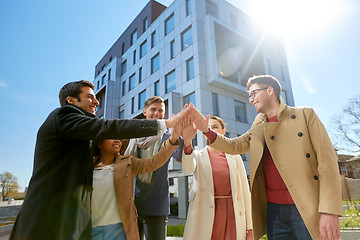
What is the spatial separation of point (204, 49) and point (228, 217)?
50.3 ft

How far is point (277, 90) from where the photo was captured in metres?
2.53

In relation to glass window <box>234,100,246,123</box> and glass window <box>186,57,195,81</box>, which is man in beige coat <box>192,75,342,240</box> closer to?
glass window <box>186,57,195,81</box>

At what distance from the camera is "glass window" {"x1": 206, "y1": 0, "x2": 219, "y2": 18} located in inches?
738

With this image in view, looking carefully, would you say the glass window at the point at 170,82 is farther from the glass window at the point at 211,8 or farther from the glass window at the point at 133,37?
the glass window at the point at 133,37

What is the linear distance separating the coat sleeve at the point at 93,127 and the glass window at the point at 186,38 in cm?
1653

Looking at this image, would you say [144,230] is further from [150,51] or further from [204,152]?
[150,51]

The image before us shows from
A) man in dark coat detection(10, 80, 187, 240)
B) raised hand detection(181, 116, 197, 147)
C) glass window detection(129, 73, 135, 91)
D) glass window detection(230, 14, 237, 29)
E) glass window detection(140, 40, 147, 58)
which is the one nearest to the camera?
man in dark coat detection(10, 80, 187, 240)

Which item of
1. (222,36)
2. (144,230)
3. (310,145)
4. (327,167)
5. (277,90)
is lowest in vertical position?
(144,230)

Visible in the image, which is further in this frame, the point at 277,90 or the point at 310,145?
the point at 277,90

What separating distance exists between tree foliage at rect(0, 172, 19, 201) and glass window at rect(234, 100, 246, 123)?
6313cm

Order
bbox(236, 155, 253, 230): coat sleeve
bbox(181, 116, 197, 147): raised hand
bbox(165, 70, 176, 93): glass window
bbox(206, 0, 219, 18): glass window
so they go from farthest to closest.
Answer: bbox(206, 0, 219, 18): glass window → bbox(165, 70, 176, 93): glass window → bbox(236, 155, 253, 230): coat sleeve → bbox(181, 116, 197, 147): raised hand

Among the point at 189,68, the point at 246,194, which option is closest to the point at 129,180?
the point at 246,194

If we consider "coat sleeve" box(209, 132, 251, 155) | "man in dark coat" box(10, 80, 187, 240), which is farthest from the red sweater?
"man in dark coat" box(10, 80, 187, 240)

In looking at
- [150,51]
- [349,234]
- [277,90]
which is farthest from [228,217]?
[150,51]
